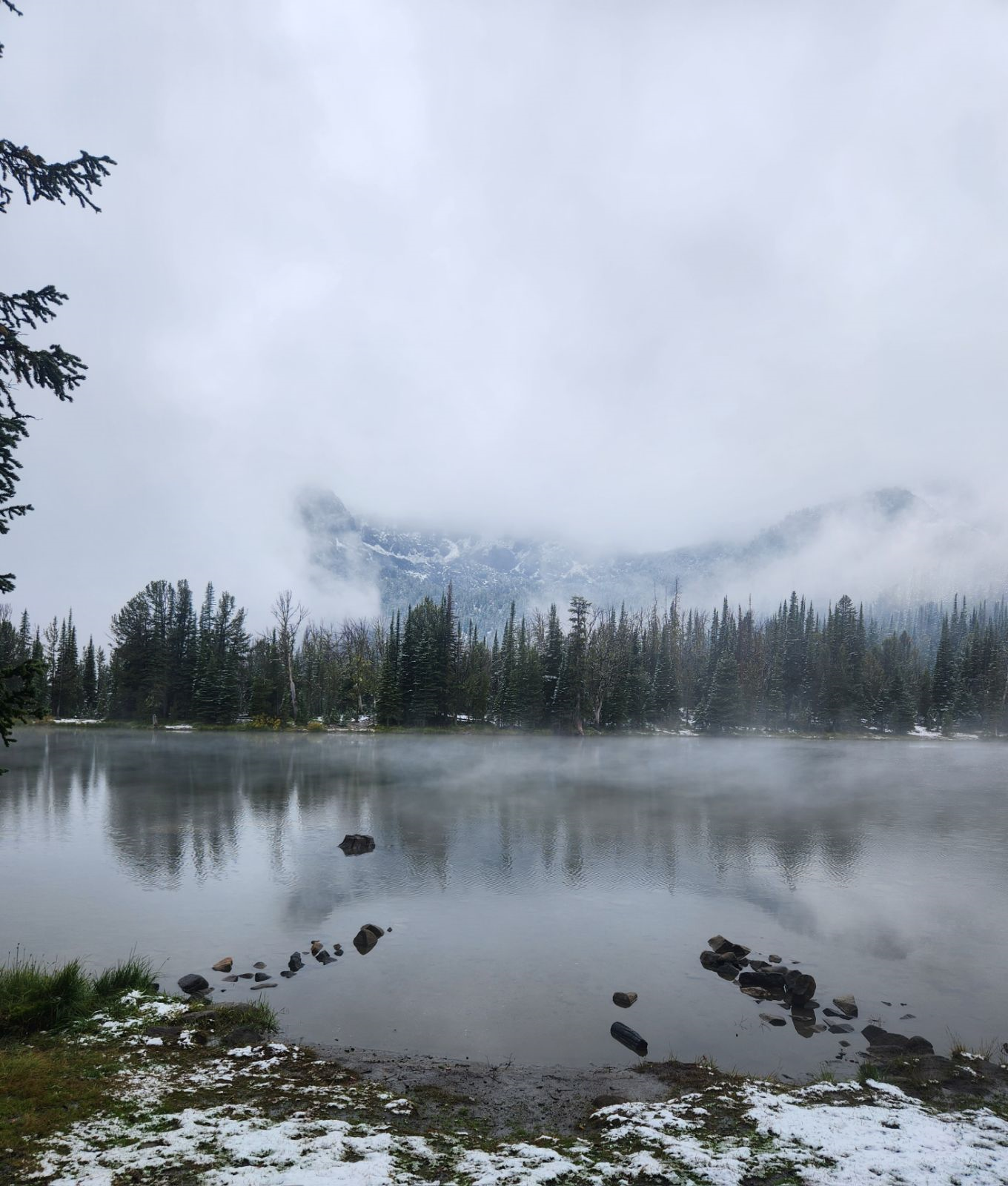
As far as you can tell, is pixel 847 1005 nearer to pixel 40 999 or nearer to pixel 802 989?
pixel 802 989

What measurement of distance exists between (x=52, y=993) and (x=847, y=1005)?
14950 mm

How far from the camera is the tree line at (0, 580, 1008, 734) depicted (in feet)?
320

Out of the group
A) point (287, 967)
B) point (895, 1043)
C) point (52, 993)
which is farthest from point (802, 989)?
point (52, 993)

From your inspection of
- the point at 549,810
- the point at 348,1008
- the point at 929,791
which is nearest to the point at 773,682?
the point at 929,791

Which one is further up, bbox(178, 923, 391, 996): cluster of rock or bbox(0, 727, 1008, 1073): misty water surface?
bbox(178, 923, 391, 996): cluster of rock

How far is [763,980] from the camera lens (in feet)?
47.7

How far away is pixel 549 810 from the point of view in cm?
3700

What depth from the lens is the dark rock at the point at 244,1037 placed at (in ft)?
35.1

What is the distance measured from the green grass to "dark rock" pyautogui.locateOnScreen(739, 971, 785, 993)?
41.3ft

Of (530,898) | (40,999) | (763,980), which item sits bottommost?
(530,898)

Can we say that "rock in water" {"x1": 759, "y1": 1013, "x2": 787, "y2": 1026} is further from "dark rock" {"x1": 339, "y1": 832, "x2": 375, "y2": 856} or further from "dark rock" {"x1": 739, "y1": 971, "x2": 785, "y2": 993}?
"dark rock" {"x1": 339, "y1": 832, "x2": 375, "y2": 856}

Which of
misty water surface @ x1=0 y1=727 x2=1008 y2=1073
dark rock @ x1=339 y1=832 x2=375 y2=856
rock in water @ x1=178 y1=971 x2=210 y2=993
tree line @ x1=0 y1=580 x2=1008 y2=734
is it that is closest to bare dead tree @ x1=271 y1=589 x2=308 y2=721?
tree line @ x1=0 y1=580 x2=1008 y2=734

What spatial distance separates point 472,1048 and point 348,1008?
2941mm

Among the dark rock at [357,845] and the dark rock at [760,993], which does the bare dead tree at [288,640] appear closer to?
the dark rock at [357,845]
